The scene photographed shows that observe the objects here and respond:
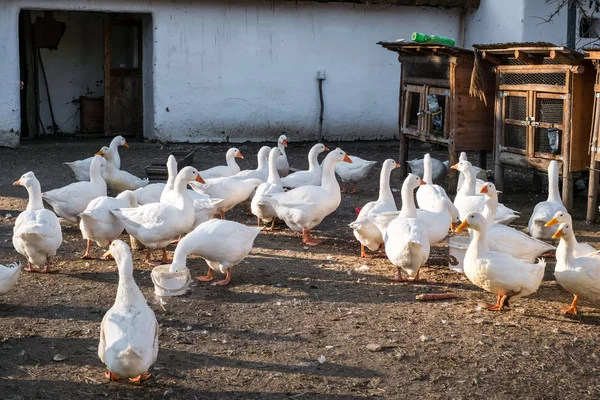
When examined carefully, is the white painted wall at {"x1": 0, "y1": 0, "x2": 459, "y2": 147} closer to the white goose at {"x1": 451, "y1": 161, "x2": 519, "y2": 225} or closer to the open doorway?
the open doorway

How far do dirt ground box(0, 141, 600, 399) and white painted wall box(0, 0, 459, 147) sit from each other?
27.6ft

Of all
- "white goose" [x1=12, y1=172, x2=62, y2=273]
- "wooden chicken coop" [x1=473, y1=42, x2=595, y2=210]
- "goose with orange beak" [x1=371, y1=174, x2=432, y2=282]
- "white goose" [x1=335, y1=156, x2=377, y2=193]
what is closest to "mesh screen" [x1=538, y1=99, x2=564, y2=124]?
"wooden chicken coop" [x1=473, y1=42, x2=595, y2=210]

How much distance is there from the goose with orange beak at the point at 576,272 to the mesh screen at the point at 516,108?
457cm

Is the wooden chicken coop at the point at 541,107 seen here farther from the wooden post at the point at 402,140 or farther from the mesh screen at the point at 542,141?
the wooden post at the point at 402,140

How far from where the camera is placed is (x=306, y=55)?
17.4 m

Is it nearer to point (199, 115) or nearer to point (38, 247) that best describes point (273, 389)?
point (38, 247)

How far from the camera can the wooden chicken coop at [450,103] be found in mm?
11883

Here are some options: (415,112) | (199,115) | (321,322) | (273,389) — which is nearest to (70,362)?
(273,389)

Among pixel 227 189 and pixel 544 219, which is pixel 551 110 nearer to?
pixel 544 219

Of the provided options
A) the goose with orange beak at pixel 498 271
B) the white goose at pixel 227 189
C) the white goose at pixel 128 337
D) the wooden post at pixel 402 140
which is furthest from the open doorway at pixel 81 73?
the white goose at pixel 128 337

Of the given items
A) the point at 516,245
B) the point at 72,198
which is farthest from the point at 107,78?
the point at 516,245

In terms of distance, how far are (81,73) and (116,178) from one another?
866 centimetres

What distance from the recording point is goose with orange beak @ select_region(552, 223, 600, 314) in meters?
6.45

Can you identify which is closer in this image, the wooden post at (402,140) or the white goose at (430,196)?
the white goose at (430,196)
